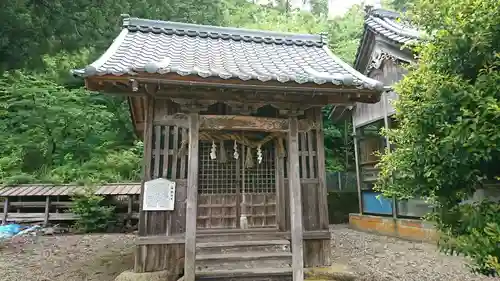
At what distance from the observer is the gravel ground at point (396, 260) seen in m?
6.26

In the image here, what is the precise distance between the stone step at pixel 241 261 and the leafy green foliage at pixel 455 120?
289cm

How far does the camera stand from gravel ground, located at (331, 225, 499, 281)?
626 centimetres

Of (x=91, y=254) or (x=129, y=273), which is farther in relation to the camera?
(x=91, y=254)

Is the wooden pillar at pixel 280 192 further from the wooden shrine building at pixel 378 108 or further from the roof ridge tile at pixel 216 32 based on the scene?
the wooden shrine building at pixel 378 108

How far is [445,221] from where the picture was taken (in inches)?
127

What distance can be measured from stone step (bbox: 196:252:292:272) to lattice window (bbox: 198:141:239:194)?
4.30 feet

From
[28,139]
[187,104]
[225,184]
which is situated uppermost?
[28,139]

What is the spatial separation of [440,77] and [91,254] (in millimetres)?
8115

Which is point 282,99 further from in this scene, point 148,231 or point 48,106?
point 48,106

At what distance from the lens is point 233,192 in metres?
6.64

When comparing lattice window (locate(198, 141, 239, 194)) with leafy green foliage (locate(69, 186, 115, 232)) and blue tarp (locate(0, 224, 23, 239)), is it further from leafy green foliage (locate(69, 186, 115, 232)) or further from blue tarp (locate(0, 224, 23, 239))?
blue tarp (locate(0, 224, 23, 239))

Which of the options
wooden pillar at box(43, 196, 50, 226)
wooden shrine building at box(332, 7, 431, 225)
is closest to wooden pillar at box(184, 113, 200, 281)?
wooden shrine building at box(332, 7, 431, 225)

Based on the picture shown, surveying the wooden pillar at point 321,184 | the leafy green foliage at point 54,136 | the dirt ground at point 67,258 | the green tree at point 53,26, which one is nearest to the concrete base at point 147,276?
the dirt ground at point 67,258

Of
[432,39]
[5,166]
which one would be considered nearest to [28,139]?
[5,166]
